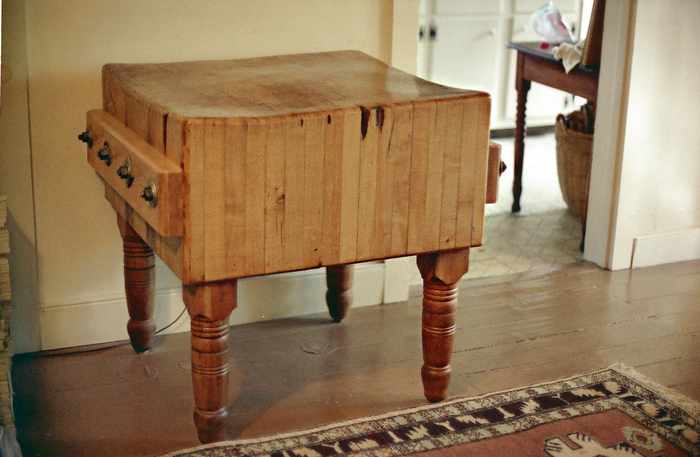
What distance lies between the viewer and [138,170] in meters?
1.97

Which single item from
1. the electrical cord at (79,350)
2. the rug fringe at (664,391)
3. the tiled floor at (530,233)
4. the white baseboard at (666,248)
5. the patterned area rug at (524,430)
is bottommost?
the electrical cord at (79,350)

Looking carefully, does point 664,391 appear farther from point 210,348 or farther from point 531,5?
point 531,5

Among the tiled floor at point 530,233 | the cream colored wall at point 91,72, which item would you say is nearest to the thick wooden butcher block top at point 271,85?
the cream colored wall at point 91,72

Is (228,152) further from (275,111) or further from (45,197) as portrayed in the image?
(45,197)

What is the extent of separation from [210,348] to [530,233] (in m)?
1.99

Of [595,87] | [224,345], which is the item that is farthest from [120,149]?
[595,87]

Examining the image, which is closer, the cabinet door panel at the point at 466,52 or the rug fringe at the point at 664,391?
the rug fringe at the point at 664,391

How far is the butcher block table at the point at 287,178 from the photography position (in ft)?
6.22

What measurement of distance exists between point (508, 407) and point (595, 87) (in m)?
1.46

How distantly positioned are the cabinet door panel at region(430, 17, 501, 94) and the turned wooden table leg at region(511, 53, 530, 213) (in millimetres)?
1352

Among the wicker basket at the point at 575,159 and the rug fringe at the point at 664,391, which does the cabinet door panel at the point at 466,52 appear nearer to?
the wicker basket at the point at 575,159

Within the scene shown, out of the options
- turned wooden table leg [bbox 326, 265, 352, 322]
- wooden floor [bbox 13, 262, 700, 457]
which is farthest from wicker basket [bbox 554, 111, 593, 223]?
turned wooden table leg [bbox 326, 265, 352, 322]

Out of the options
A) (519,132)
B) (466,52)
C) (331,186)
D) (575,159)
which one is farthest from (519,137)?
(331,186)

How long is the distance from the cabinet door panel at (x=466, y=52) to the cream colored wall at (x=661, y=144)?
2.07 m
